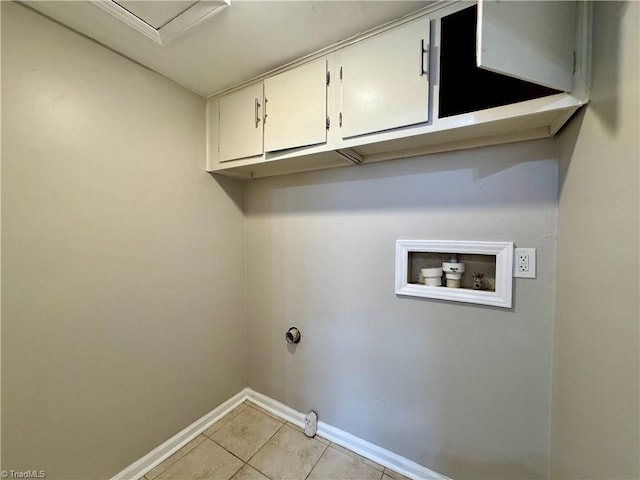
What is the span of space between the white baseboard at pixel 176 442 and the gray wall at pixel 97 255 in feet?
0.16

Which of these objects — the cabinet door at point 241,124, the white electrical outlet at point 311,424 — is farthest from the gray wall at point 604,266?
the cabinet door at point 241,124

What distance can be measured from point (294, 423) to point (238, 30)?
2456mm

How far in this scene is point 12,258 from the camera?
98 centimetres

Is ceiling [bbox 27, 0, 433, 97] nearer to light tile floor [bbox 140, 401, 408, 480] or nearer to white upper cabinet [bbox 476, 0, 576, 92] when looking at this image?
white upper cabinet [bbox 476, 0, 576, 92]

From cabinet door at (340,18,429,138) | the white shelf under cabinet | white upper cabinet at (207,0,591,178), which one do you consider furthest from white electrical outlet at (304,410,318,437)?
cabinet door at (340,18,429,138)

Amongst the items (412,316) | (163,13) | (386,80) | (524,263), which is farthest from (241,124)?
(524,263)

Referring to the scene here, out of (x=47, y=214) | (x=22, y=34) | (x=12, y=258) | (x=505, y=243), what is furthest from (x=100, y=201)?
(x=505, y=243)

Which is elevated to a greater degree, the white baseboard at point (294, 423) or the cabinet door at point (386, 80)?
the cabinet door at point (386, 80)

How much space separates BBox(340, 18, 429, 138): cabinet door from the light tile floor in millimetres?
1911

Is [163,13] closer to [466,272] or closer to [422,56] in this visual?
[422,56]

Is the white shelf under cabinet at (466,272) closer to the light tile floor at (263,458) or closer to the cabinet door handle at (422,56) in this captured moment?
the cabinet door handle at (422,56)

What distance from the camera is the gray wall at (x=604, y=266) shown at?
0.57m

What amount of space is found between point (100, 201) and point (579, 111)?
83.1 inches

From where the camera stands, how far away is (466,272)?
4.23 feet
